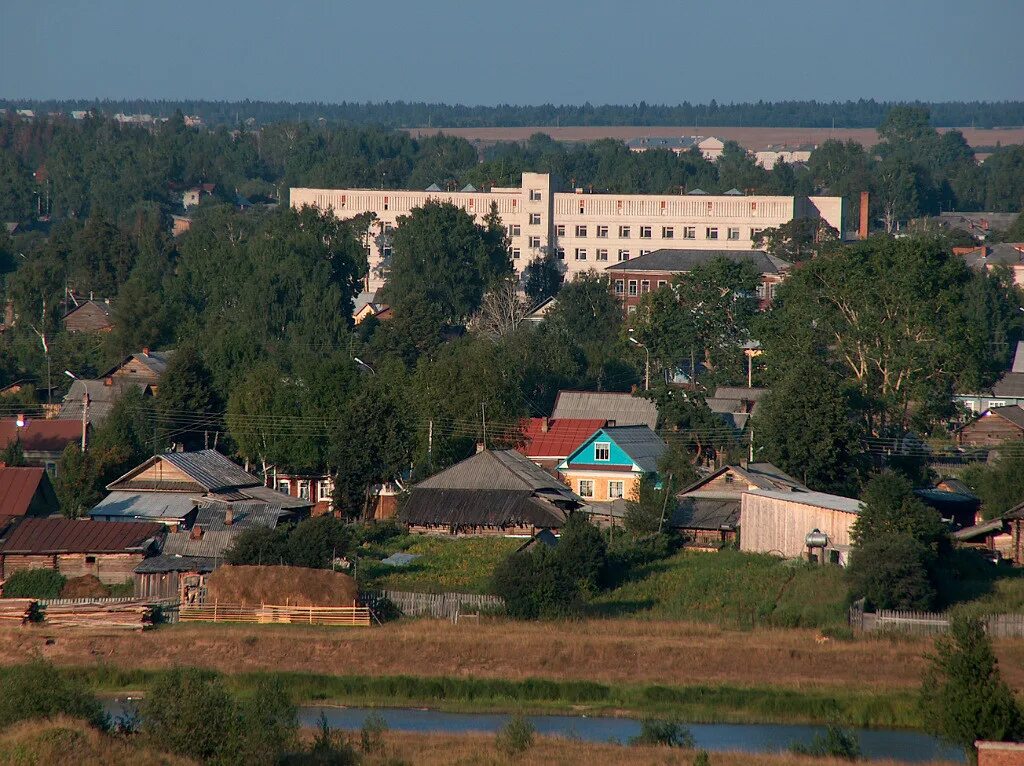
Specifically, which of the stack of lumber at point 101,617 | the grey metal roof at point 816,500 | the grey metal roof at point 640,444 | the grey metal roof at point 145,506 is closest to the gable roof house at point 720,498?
the grey metal roof at point 816,500

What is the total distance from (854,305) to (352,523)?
17.0 meters

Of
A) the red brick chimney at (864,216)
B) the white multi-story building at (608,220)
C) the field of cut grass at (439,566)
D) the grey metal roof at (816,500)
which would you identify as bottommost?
the field of cut grass at (439,566)

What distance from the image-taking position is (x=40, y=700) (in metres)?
20.2

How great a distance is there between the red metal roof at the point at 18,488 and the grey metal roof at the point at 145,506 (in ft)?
4.25

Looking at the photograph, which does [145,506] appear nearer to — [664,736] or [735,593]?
[735,593]

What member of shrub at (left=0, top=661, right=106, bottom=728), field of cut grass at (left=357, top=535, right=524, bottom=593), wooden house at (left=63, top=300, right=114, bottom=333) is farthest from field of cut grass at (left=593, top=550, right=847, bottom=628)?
wooden house at (left=63, top=300, right=114, bottom=333)

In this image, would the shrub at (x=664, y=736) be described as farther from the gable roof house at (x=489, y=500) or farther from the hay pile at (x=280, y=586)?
the gable roof house at (x=489, y=500)

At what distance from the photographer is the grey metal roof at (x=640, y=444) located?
39.8 m

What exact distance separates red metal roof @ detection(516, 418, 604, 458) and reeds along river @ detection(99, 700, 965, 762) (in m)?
16.8

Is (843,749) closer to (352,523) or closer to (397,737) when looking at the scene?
(397,737)

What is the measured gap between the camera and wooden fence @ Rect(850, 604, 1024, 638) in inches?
1065

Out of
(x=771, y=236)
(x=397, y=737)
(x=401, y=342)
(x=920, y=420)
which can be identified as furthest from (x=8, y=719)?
(x=771, y=236)

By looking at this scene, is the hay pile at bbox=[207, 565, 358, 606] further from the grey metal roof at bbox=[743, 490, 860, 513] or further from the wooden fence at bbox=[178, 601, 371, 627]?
the grey metal roof at bbox=[743, 490, 860, 513]

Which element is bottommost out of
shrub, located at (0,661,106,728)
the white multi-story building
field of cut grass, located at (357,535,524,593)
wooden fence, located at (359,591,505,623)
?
shrub, located at (0,661,106,728)
